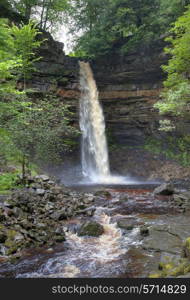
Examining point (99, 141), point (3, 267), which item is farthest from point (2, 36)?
point (99, 141)

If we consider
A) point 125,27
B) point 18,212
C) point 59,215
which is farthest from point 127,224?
point 125,27

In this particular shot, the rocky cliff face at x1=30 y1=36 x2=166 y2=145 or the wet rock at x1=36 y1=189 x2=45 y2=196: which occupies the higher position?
the rocky cliff face at x1=30 y1=36 x2=166 y2=145

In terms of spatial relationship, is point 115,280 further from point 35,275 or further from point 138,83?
point 138,83

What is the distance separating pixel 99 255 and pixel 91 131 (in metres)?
18.7

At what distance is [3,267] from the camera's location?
5016 millimetres

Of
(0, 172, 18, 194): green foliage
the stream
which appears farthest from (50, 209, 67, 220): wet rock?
(0, 172, 18, 194): green foliage

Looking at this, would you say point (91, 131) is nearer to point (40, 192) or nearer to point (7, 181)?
point (7, 181)

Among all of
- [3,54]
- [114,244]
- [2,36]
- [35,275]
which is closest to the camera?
[35,275]

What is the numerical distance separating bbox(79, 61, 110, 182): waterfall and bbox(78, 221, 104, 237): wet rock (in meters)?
15.1

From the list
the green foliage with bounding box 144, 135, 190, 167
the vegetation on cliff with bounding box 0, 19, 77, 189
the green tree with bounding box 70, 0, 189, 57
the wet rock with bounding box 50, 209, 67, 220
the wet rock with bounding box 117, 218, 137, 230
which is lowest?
the wet rock with bounding box 117, 218, 137, 230

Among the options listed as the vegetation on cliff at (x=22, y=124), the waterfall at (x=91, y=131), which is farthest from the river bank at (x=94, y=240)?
the waterfall at (x=91, y=131)

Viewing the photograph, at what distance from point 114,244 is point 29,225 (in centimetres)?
245

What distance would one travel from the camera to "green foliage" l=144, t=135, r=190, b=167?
2202 centimetres

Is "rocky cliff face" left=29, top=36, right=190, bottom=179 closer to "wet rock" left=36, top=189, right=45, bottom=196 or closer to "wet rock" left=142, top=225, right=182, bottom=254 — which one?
"wet rock" left=36, top=189, right=45, bottom=196
